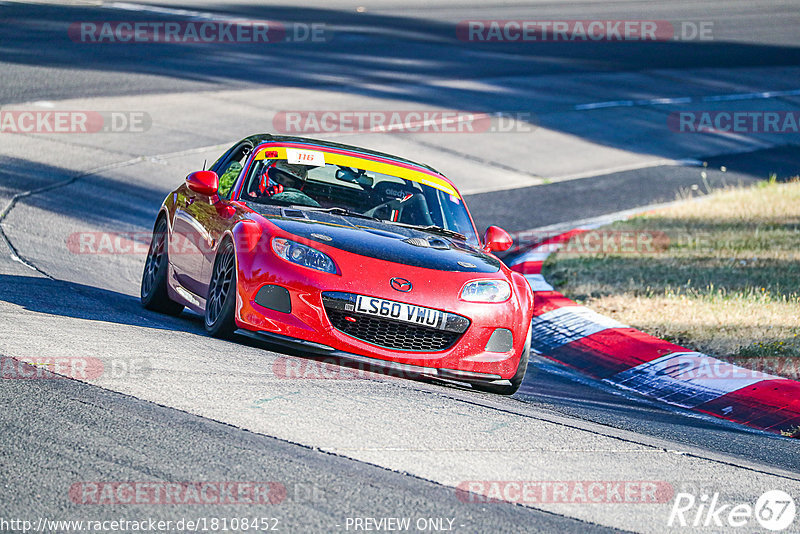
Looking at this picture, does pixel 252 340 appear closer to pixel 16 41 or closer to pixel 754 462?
pixel 754 462

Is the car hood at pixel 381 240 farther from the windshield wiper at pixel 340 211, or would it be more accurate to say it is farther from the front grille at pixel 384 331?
the front grille at pixel 384 331

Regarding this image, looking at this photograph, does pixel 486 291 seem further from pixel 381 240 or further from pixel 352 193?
pixel 352 193

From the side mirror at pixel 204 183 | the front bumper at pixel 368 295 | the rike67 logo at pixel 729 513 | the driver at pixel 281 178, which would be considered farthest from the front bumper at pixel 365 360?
the rike67 logo at pixel 729 513

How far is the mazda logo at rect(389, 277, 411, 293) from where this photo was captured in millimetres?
6609

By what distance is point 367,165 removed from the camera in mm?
8141

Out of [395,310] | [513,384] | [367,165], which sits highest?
[367,165]

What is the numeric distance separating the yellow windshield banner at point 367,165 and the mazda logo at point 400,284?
1.67m

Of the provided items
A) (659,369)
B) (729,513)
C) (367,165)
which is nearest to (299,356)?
(367,165)

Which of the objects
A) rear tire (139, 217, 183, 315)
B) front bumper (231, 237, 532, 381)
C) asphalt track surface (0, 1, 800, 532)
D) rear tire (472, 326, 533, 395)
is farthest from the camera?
rear tire (139, 217, 183, 315)

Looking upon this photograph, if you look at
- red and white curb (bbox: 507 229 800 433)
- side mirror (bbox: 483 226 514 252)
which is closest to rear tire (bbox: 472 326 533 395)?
side mirror (bbox: 483 226 514 252)

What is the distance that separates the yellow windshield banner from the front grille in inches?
70.1

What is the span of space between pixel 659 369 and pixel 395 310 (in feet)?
8.07

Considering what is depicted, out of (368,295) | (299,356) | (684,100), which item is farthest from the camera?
(684,100)

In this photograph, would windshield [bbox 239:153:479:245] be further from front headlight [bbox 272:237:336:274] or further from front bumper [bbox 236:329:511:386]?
front bumper [bbox 236:329:511:386]
